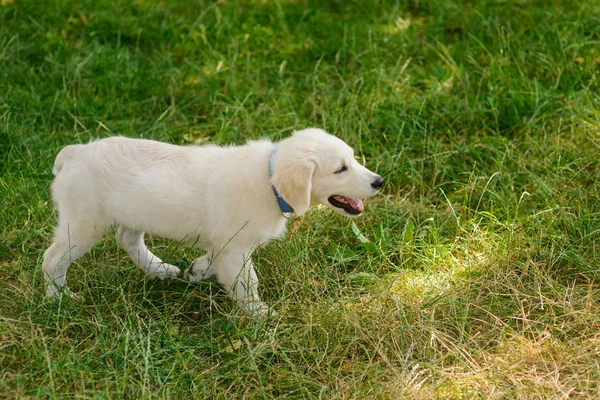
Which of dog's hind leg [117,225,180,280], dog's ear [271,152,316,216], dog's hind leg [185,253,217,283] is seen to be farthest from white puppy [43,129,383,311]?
dog's hind leg [117,225,180,280]

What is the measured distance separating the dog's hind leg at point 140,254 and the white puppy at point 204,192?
0.31 m

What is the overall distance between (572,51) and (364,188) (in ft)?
10.3

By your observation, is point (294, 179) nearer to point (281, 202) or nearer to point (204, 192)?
point (281, 202)

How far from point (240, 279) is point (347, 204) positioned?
0.74 m

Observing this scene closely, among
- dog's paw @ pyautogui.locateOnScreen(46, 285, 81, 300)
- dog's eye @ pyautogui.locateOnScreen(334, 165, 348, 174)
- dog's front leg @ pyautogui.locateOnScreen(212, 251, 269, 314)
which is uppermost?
dog's eye @ pyautogui.locateOnScreen(334, 165, 348, 174)

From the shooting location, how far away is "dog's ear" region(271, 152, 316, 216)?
152 inches

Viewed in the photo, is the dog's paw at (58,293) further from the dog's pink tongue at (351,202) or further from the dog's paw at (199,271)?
the dog's pink tongue at (351,202)

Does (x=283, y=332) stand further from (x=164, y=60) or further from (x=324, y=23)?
(x=324, y=23)

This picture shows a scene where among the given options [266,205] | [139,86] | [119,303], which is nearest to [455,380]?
[266,205]

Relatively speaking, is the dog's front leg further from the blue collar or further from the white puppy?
the blue collar

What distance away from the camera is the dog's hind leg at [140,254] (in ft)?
14.4

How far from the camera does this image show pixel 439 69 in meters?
6.32

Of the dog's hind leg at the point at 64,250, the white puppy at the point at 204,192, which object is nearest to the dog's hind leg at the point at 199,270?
the white puppy at the point at 204,192

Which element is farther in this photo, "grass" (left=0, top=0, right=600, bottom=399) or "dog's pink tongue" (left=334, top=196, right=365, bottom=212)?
"dog's pink tongue" (left=334, top=196, right=365, bottom=212)
